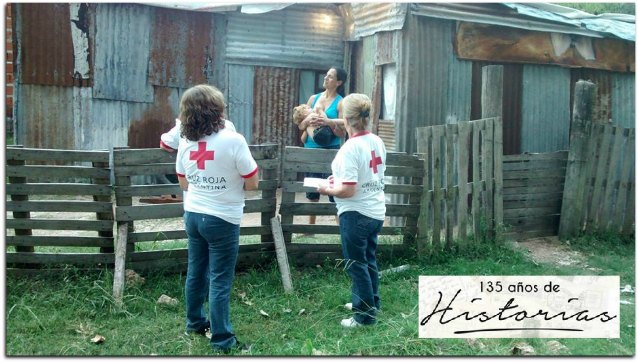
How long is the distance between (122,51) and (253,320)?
305 inches

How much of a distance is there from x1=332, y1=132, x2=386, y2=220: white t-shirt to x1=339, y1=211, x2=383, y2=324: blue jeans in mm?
64

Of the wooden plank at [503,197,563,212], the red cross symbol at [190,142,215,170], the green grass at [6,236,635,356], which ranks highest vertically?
the red cross symbol at [190,142,215,170]

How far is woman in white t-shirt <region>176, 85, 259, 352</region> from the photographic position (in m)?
3.89

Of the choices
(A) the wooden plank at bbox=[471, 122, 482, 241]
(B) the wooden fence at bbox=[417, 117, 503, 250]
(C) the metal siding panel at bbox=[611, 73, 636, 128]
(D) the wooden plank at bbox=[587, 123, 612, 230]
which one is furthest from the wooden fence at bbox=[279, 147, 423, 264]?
(C) the metal siding panel at bbox=[611, 73, 636, 128]

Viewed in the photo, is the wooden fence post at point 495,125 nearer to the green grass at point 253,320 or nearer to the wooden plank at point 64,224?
the green grass at point 253,320

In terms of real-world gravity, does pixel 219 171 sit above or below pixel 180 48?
below

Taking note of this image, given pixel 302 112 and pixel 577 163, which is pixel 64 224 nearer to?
pixel 302 112

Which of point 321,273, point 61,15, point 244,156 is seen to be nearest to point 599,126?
point 321,273

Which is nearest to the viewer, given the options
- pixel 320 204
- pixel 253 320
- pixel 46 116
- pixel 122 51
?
pixel 253 320

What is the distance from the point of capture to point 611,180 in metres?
8.17

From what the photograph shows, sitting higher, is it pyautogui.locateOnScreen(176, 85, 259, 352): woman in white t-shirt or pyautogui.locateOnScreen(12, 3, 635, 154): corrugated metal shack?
pyautogui.locateOnScreen(12, 3, 635, 154): corrugated metal shack

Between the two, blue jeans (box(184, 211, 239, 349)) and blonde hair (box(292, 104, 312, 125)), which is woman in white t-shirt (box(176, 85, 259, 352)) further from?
blonde hair (box(292, 104, 312, 125))

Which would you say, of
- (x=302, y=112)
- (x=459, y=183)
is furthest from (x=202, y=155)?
(x=459, y=183)

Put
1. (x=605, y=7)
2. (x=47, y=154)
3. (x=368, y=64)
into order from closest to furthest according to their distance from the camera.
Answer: (x=47, y=154) → (x=368, y=64) → (x=605, y=7)
